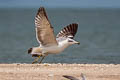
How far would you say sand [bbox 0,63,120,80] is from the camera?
10852 mm

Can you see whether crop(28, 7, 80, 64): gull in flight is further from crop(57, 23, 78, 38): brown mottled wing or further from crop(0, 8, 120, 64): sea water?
crop(0, 8, 120, 64): sea water

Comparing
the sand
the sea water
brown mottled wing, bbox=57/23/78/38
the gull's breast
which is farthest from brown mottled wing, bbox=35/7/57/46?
the sea water

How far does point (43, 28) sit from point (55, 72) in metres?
1.62

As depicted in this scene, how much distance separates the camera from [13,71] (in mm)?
11594

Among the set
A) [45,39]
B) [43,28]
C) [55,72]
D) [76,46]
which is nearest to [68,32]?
[45,39]

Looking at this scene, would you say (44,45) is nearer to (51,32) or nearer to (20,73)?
(51,32)

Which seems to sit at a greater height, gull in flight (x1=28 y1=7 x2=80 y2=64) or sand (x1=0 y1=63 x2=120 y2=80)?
gull in flight (x1=28 y1=7 x2=80 y2=64)

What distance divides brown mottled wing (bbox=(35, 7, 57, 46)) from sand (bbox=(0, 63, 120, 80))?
0.75 meters

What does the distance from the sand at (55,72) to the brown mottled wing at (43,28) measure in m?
0.75

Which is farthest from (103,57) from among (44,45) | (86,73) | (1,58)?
(86,73)

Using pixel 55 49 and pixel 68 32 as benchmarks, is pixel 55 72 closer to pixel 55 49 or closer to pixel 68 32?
pixel 55 49

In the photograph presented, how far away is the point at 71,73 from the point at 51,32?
1.66m

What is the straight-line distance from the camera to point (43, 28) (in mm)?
12820

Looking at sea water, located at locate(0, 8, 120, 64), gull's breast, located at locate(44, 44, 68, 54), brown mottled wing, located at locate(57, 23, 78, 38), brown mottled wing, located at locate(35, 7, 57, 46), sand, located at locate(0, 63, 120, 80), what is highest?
sea water, located at locate(0, 8, 120, 64)
